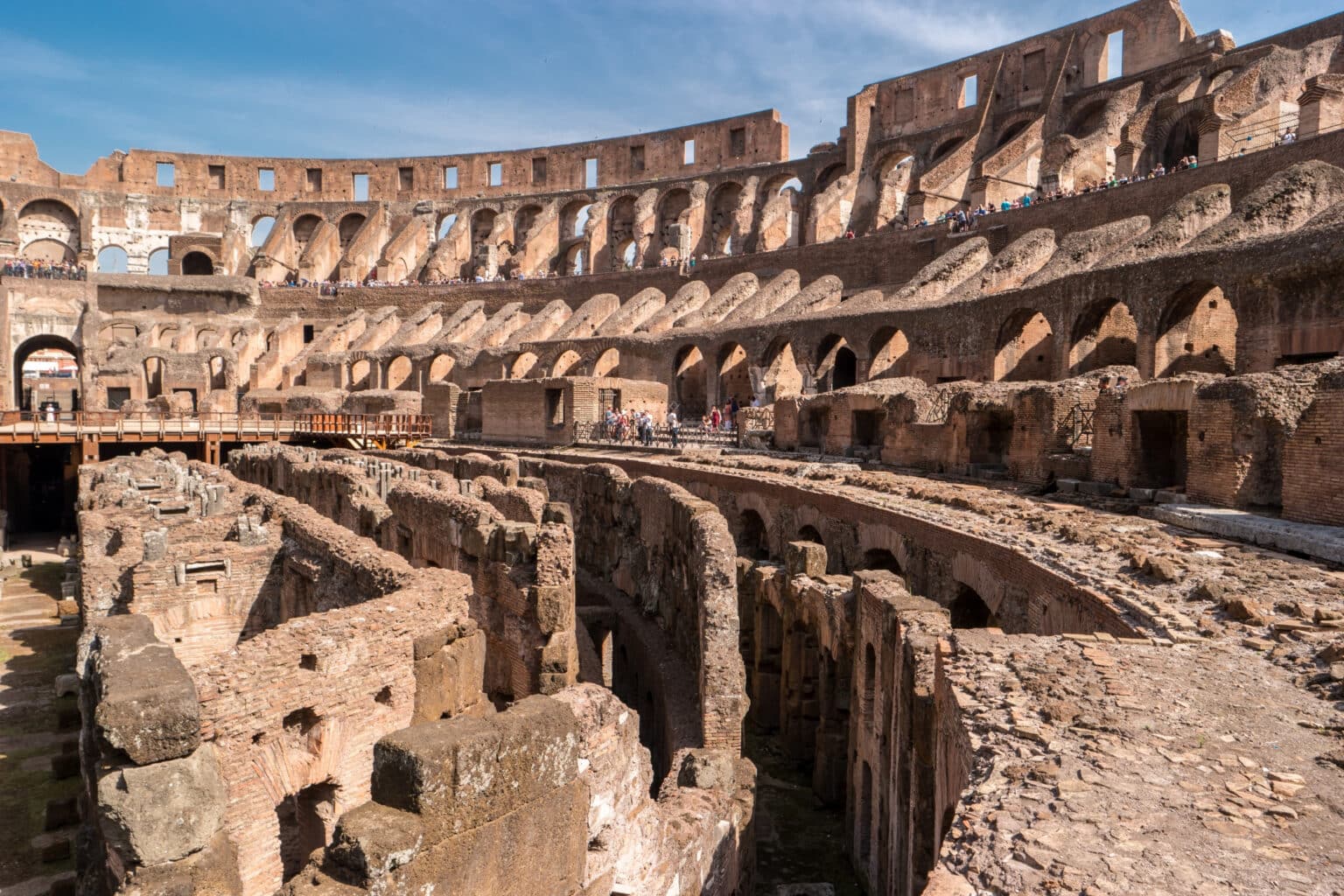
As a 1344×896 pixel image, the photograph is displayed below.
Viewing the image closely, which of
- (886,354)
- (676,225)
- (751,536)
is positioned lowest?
(751,536)

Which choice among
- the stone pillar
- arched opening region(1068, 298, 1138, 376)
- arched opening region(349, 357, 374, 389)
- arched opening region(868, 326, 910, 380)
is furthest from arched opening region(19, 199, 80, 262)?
the stone pillar

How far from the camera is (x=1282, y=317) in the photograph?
575 inches

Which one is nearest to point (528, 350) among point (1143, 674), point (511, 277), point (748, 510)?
point (511, 277)

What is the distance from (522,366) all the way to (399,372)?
6.48 m

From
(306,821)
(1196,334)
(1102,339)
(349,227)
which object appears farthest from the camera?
(349,227)

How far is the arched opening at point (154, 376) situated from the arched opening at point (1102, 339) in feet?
119

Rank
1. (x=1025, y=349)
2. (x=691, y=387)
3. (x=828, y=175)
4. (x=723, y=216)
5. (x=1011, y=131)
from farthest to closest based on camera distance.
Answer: (x=723, y=216)
(x=828, y=175)
(x=1011, y=131)
(x=691, y=387)
(x=1025, y=349)

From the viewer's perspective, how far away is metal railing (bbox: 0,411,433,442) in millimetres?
25922

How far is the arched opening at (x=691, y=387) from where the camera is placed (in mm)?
32281

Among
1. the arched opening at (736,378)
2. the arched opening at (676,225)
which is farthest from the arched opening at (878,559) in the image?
the arched opening at (676,225)

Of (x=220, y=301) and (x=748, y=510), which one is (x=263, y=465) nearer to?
(x=748, y=510)

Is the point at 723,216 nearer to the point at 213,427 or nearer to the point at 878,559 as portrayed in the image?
the point at 213,427

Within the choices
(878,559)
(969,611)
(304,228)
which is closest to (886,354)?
(878,559)

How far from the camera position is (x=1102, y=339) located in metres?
20.1
